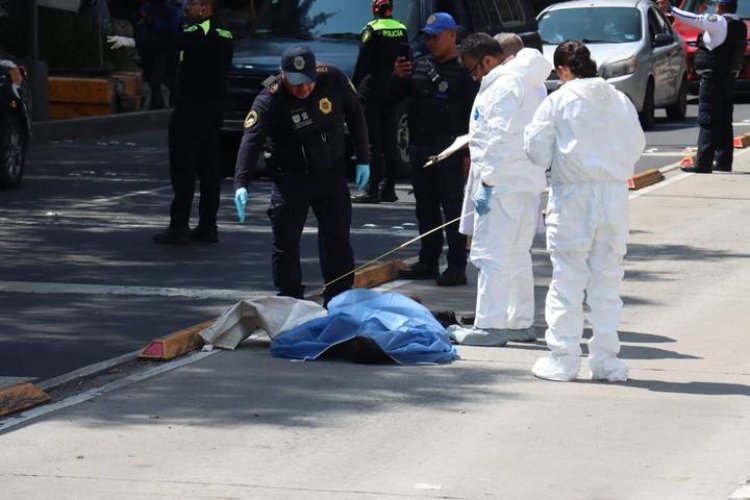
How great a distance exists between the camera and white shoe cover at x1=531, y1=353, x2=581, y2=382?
28.4 feet

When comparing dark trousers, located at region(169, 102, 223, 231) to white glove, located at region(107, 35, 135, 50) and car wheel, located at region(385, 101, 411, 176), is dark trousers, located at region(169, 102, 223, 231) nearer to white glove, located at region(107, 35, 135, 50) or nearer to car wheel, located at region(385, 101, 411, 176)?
car wheel, located at region(385, 101, 411, 176)

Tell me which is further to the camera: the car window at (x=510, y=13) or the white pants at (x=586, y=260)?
the car window at (x=510, y=13)

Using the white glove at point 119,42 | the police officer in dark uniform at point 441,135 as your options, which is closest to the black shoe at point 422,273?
the police officer in dark uniform at point 441,135

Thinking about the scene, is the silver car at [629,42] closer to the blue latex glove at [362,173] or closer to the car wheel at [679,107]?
the car wheel at [679,107]

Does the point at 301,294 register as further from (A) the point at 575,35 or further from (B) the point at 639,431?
(A) the point at 575,35

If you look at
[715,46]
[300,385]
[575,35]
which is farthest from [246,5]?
[300,385]

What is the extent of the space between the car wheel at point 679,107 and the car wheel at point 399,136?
816 centimetres

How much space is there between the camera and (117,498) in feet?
21.4

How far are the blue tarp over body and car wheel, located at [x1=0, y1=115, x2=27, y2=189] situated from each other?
8.03 m

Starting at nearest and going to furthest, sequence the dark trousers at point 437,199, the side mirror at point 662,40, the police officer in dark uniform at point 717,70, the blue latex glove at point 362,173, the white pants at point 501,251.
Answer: the white pants at point 501,251 < the blue latex glove at point 362,173 < the dark trousers at point 437,199 < the police officer in dark uniform at point 717,70 < the side mirror at point 662,40

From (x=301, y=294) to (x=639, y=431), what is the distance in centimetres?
328

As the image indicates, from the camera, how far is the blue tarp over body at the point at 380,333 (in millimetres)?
9172

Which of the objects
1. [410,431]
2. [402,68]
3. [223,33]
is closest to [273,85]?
[410,431]

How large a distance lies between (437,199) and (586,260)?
10.8 ft
